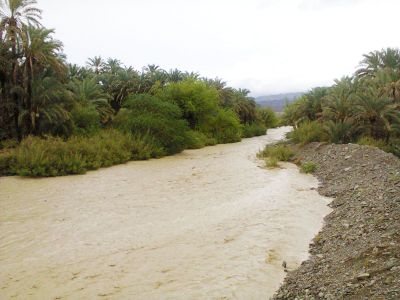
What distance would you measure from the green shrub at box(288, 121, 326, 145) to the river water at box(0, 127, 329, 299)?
304 inches

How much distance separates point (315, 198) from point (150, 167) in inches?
395

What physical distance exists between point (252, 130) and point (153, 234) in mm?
36085

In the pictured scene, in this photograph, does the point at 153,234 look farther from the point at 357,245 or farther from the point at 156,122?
the point at 156,122

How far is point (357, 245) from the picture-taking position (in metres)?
7.55

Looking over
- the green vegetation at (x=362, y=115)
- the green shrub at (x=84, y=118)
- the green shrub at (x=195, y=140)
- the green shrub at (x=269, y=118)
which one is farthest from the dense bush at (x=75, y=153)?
the green shrub at (x=269, y=118)

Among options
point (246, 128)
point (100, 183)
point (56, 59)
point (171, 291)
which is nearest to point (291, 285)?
point (171, 291)

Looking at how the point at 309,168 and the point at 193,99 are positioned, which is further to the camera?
the point at 193,99

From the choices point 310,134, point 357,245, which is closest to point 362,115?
point 310,134

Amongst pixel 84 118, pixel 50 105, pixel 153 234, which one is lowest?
pixel 153 234

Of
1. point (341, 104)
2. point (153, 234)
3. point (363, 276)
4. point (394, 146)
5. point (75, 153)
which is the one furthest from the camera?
point (341, 104)

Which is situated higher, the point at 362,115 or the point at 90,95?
the point at 90,95

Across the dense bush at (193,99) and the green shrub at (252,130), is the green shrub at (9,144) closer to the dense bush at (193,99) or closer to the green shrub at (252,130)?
the dense bush at (193,99)

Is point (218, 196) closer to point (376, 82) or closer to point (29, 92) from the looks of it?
point (29, 92)

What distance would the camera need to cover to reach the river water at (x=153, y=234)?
712cm
